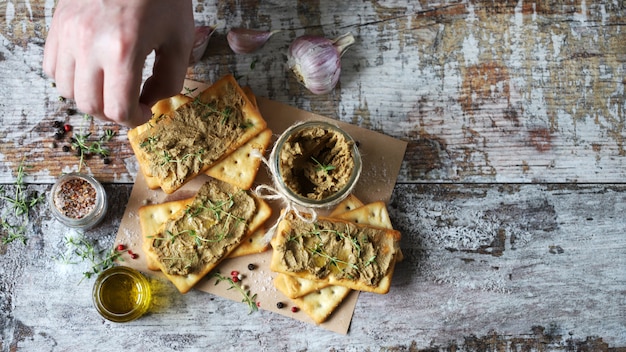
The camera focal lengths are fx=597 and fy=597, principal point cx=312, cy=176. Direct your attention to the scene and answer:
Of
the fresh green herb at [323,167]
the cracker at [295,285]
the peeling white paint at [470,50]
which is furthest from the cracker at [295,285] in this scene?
the peeling white paint at [470,50]

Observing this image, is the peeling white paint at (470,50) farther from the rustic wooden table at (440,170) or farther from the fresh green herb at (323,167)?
the fresh green herb at (323,167)

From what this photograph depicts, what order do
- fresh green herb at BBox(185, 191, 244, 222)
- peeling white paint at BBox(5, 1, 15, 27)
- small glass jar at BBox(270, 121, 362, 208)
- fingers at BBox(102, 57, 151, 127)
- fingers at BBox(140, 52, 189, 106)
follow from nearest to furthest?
fingers at BBox(102, 57, 151, 127), fingers at BBox(140, 52, 189, 106), small glass jar at BBox(270, 121, 362, 208), fresh green herb at BBox(185, 191, 244, 222), peeling white paint at BBox(5, 1, 15, 27)

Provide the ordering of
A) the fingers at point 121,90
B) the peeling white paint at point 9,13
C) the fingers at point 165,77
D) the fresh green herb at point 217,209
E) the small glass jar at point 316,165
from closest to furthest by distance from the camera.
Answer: the fingers at point 121,90
the fingers at point 165,77
the small glass jar at point 316,165
the fresh green herb at point 217,209
the peeling white paint at point 9,13

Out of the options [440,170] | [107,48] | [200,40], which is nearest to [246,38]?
[200,40]

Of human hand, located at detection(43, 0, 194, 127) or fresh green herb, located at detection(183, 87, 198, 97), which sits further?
fresh green herb, located at detection(183, 87, 198, 97)

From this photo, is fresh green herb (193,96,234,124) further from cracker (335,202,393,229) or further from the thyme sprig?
cracker (335,202,393,229)

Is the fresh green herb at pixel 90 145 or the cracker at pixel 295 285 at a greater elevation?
the fresh green herb at pixel 90 145

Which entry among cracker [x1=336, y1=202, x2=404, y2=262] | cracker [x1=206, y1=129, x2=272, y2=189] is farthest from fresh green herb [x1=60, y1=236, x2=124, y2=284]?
cracker [x1=336, y1=202, x2=404, y2=262]
